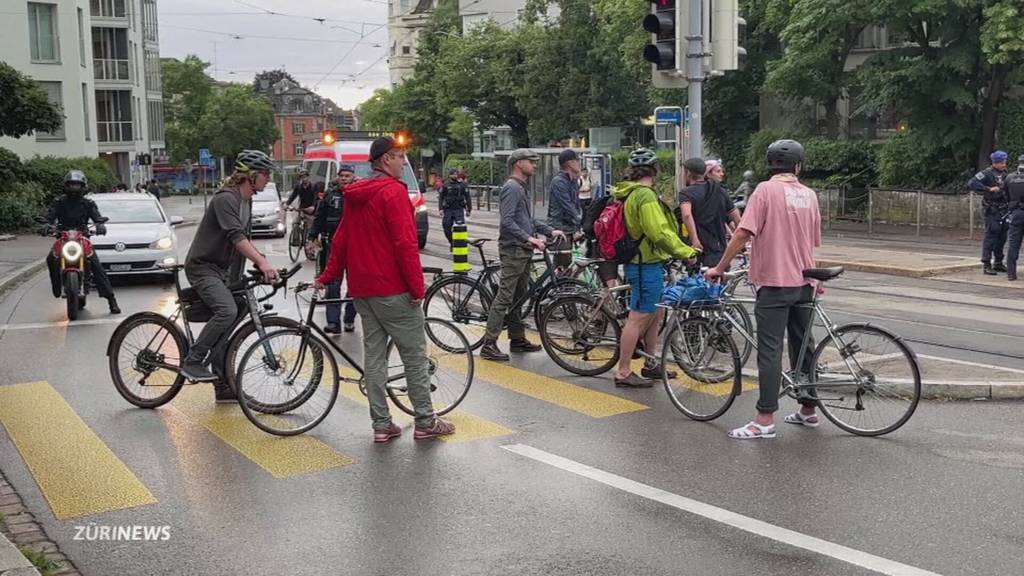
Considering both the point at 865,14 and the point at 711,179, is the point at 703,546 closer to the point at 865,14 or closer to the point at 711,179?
the point at 711,179

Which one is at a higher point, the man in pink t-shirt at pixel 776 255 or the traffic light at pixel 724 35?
the traffic light at pixel 724 35

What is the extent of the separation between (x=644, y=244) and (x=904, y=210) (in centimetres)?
2113

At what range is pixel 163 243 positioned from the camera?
16.7 m

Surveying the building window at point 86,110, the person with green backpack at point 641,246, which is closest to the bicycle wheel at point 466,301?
the person with green backpack at point 641,246

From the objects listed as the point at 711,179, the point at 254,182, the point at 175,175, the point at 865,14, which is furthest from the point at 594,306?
the point at 175,175

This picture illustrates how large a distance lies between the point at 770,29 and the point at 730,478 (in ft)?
101

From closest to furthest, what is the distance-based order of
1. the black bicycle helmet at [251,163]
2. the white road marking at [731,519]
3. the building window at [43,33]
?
the white road marking at [731,519], the black bicycle helmet at [251,163], the building window at [43,33]

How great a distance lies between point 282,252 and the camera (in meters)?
23.7

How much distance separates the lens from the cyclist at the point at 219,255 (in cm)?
771

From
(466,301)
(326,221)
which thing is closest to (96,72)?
(326,221)

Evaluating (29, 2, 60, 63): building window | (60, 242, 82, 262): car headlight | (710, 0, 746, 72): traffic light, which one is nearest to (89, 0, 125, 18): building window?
(29, 2, 60, 63): building window

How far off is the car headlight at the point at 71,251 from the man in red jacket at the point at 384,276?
7.24 meters

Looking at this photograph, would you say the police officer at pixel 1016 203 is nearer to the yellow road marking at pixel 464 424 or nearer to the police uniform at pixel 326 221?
the police uniform at pixel 326 221

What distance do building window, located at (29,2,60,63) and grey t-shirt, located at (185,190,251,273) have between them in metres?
37.5
